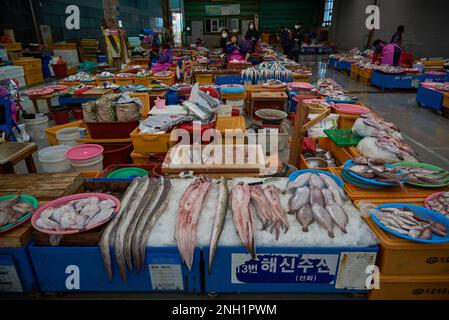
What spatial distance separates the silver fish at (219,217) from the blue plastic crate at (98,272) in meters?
0.14

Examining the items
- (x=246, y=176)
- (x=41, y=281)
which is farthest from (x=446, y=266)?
(x=41, y=281)

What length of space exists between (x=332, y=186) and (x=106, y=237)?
6.67 ft

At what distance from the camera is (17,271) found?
7.57ft

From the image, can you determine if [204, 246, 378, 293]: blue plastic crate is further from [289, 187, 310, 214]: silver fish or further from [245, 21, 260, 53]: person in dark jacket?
[245, 21, 260, 53]: person in dark jacket

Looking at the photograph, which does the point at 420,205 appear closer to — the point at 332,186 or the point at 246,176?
the point at 332,186

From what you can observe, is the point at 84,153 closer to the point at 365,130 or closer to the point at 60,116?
the point at 365,130

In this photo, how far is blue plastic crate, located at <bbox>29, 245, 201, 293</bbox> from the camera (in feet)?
7.29

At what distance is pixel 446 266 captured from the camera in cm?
220

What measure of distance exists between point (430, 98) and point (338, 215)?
8199 millimetres

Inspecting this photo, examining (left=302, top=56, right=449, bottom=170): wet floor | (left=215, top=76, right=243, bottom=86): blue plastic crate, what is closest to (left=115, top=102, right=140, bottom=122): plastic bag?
(left=215, top=76, right=243, bottom=86): blue plastic crate

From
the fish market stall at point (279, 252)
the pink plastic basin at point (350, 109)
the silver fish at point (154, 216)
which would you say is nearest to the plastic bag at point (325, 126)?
the pink plastic basin at point (350, 109)

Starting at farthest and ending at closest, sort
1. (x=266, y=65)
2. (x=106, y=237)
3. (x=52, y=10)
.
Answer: (x=52, y=10) < (x=266, y=65) < (x=106, y=237)

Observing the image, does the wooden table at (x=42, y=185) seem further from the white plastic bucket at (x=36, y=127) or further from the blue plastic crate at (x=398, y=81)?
the blue plastic crate at (x=398, y=81)

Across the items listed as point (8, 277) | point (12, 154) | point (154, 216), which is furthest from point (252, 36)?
point (8, 277)
